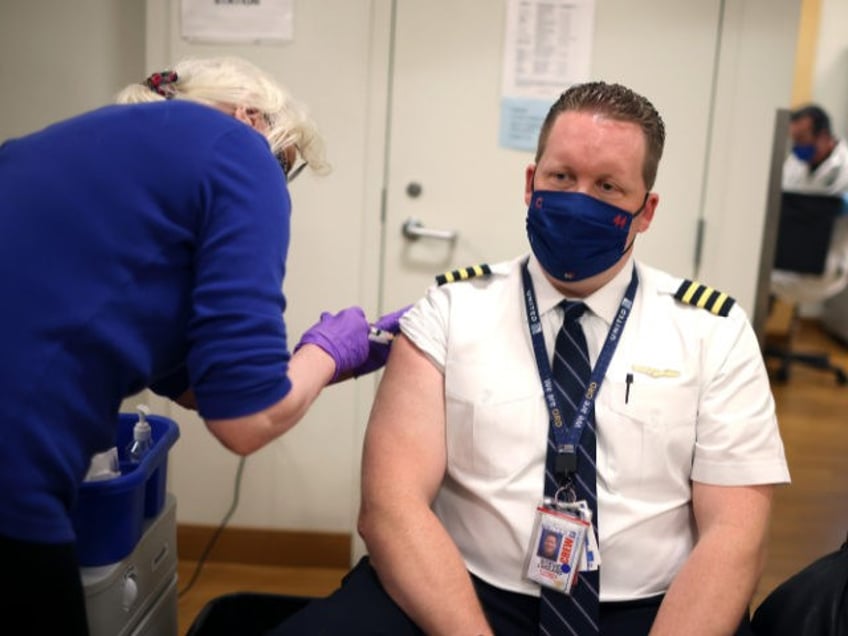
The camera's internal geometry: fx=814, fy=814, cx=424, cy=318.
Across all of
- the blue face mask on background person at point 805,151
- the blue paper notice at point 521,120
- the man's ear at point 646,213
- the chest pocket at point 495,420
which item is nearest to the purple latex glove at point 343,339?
the chest pocket at point 495,420

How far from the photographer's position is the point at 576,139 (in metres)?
1.43

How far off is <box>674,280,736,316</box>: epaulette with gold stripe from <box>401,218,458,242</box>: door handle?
1043 millimetres

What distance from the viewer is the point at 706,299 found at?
1512 millimetres

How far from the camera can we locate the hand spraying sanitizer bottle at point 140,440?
148cm

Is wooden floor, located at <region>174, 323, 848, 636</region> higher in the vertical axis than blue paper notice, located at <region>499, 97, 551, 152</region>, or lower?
lower

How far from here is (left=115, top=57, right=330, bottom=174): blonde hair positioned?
1.25 metres

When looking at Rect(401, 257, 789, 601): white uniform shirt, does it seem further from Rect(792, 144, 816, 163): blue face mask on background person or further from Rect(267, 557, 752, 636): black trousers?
Rect(792, 144, 816, 163): blue face mask on background person

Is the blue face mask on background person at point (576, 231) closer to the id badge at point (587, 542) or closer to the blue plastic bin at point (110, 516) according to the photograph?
the id badge at point (587, 542)

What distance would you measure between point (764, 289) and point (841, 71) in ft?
11.6

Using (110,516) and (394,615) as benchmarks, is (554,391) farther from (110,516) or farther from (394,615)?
(110,516)

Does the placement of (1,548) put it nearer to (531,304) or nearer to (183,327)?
(183,327)

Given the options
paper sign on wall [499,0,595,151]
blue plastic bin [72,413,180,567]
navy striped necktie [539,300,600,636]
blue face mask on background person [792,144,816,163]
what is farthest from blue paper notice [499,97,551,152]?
blue face mask on background person [792,144,816,163]

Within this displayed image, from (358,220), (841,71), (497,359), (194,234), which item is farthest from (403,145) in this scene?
(841,71)

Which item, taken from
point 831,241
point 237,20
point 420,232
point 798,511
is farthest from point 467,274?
point 831,241
